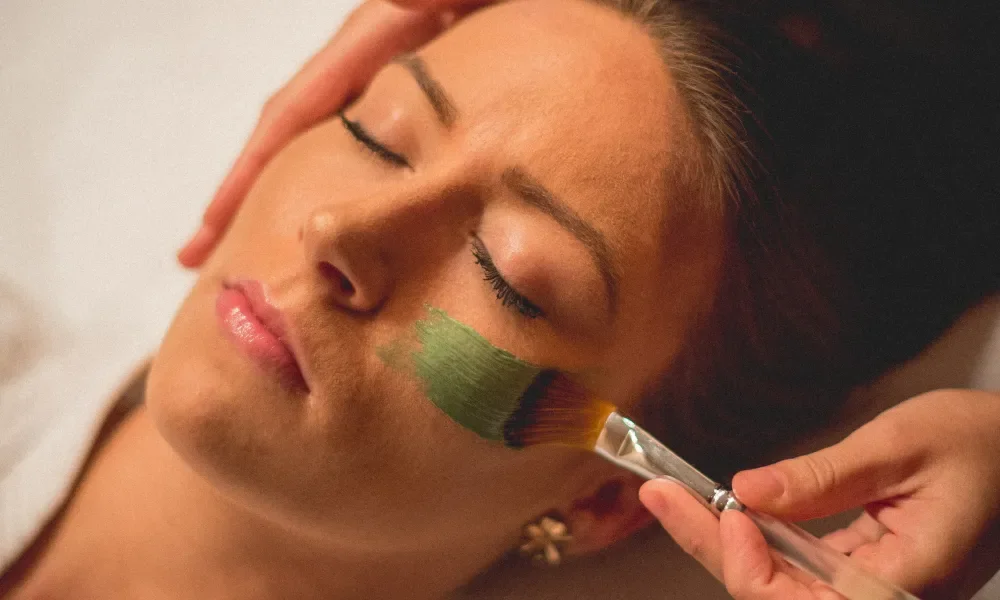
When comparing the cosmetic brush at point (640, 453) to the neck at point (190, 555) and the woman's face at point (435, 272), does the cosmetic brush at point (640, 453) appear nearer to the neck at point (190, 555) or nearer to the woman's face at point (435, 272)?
the woman's face at point (435, 272)

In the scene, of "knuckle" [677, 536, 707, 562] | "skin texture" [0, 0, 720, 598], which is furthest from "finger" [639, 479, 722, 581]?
"skin texture" [0, 0, 720, 598]

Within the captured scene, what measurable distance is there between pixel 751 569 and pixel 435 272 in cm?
39

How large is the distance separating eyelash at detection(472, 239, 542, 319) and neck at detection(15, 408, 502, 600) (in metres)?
0.38

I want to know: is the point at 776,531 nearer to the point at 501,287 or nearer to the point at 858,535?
the point at 858,535

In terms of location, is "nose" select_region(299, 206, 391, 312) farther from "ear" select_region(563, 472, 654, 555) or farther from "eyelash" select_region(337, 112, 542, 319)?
"ear" select_region(563, 472, 654, 555)

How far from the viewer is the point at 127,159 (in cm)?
138

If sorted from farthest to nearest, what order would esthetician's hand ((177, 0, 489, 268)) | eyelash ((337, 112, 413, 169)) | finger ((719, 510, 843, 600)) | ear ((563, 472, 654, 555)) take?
1. esthetician's hand ((177, 0, 489, 268))
2. ear ((563, 472, 654, 555))
3. eyelash ((337, 112, 413, 169))
4. finger ((719, 510, 843, 600))

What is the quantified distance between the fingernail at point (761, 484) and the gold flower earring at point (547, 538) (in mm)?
315

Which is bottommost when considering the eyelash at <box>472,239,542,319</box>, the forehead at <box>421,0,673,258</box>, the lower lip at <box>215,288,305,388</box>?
the lower lip at <box>215,288,305,388</box>

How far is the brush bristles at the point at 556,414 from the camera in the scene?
2.33 ft

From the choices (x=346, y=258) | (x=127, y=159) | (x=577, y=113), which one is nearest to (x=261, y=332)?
(x=346, y=258)

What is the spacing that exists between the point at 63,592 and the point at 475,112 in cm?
79

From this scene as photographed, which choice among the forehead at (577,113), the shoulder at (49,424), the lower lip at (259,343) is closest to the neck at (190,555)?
the shoulder at (49,424)

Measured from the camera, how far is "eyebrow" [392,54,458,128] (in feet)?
2.35
